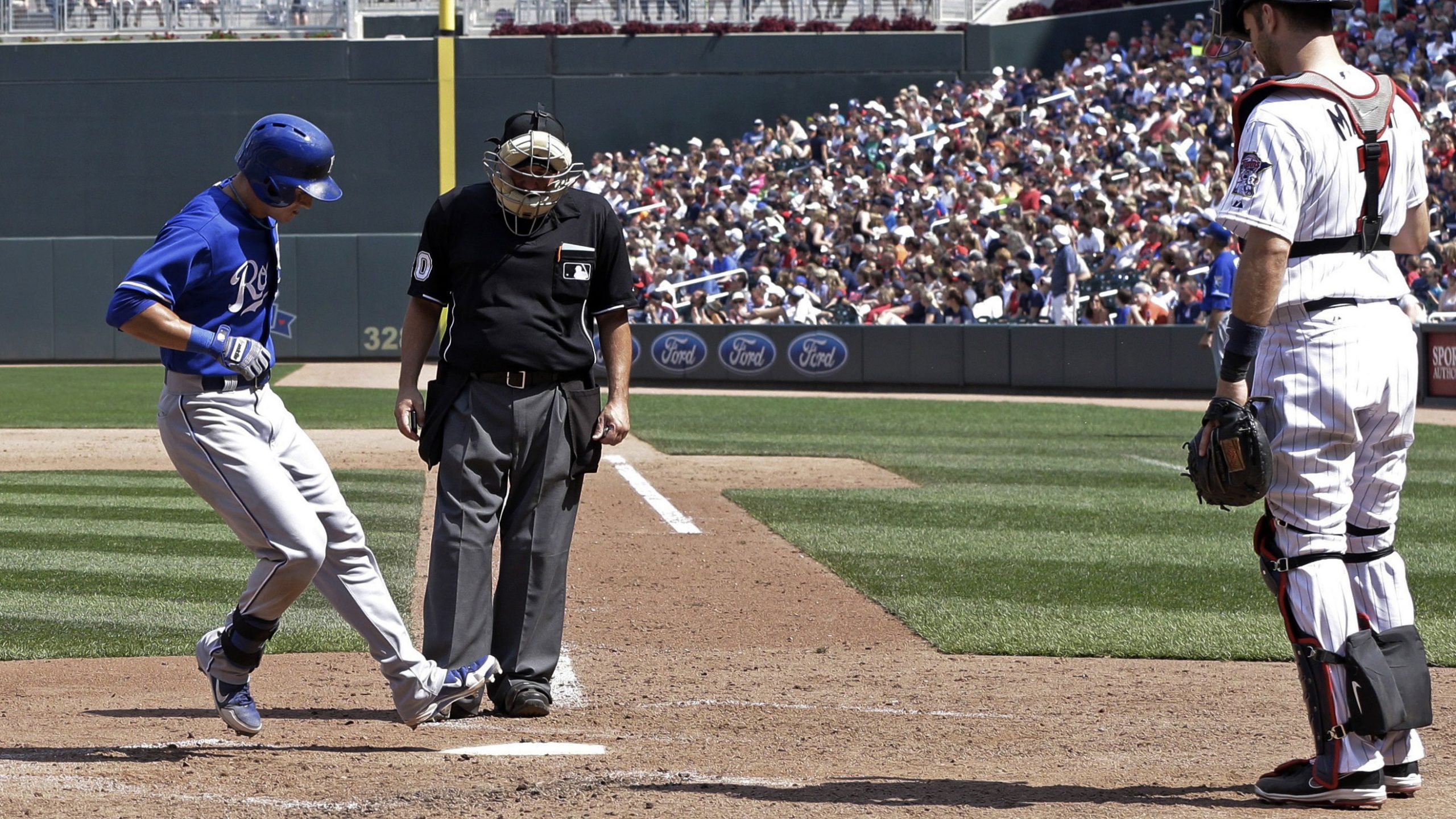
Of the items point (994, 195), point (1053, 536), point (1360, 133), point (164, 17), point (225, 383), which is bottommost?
point (1053, 536)

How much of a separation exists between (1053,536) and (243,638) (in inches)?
223

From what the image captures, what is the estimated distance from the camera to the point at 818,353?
2330 centimetres

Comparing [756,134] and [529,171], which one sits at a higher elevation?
[756,134]

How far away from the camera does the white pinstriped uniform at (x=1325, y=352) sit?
366cm

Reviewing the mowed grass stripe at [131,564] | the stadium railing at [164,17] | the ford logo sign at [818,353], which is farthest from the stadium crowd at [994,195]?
the mowed grass stripe at [131,564]

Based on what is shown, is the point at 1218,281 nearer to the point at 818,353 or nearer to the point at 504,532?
the point at 504,532

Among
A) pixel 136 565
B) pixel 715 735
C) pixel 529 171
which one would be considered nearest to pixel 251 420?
pixel 529 171

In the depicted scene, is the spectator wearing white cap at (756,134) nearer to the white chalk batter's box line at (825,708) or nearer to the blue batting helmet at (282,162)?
the white chalk batter's box line at (825,708)

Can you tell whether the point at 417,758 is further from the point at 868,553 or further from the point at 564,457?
the point at 868,553

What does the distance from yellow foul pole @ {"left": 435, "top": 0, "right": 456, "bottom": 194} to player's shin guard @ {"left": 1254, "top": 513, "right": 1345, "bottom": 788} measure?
29.3 meters

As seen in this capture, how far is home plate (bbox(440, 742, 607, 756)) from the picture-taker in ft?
14.3

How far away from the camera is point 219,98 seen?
3419cm

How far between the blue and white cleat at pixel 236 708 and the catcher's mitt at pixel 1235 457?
267 cm

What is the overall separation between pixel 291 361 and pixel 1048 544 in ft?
81.7
